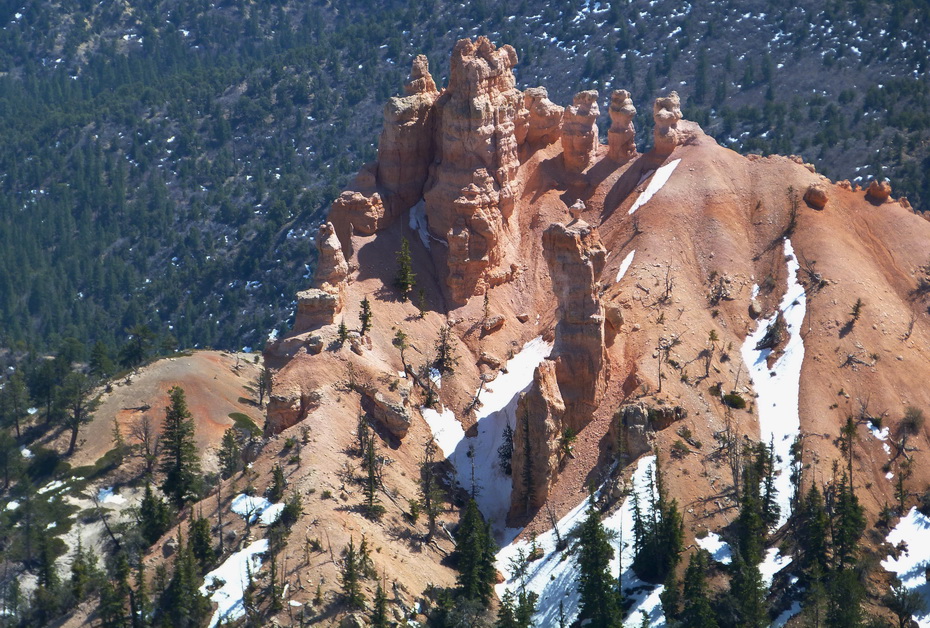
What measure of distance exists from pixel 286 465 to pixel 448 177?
33.5 m

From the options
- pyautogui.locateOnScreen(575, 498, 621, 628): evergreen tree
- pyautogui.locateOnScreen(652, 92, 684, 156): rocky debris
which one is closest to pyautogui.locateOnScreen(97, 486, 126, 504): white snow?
pyautogui.locateOnScreen(575, 498, 621, 628): evergreen tree

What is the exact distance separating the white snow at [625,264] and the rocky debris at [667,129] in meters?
15.5

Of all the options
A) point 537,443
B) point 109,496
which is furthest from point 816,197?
point 109,496

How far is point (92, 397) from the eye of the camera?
148500 millimetres

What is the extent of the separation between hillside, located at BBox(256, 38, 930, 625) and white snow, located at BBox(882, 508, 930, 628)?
1.17 m

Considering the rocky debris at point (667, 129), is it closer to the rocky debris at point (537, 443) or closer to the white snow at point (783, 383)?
the white snow at point (783, 383)

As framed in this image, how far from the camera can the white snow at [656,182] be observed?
129m

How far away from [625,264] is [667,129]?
19.0m

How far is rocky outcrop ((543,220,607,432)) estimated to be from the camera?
4245 inches

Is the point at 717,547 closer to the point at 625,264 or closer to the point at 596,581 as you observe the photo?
the point at 596,581

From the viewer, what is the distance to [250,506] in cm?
9744

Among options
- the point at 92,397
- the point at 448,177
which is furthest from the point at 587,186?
the point at 92,397

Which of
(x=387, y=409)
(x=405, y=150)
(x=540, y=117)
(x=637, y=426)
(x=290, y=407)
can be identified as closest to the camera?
(x=637, y=426)

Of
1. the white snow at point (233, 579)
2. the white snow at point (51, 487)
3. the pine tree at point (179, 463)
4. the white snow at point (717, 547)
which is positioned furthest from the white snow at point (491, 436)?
the white snow at point (51, 487)
